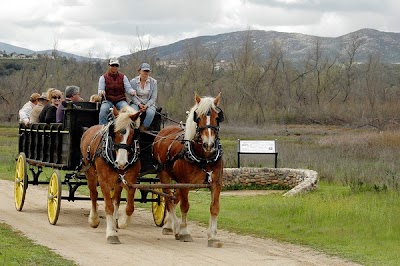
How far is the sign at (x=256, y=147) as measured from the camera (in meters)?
25.5

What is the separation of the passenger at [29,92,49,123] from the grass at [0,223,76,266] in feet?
17.7

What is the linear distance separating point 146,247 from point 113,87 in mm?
3482

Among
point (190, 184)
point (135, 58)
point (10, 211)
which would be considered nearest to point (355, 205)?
point (190, 184)

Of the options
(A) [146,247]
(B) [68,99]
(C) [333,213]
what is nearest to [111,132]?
(A) [146,247]

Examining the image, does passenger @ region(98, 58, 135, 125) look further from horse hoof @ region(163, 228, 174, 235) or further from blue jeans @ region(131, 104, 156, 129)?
horse hoof @ region(163, 228, 174, 235)

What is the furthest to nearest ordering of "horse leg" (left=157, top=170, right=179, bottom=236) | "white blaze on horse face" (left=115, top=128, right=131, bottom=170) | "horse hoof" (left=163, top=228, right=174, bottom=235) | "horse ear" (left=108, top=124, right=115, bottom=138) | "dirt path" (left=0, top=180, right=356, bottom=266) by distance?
"horse hoof" (left=163, top=228, right=174, bottom=235)
"horse leg" (left=157, top=170, right=179, bottom=236)
"horse ear" (left=108, top=124, right=115, bottom=138)
"white blaze on horse face" (left=115, top=128, right=131, bottom=170)
"dirt path" (left=0, top=180, right=356, bottom=266)

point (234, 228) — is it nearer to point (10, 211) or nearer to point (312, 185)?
point (10, 211)

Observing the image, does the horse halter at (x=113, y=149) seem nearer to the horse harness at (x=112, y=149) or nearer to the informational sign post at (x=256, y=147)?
the horse harness at (x=112, y=149)

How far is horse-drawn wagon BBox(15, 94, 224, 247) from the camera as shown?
12.5m

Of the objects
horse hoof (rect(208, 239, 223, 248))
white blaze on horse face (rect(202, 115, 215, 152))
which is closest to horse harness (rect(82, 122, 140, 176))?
white blaze on horse face (rect(202, 115, 215, 152))

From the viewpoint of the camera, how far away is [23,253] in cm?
1123

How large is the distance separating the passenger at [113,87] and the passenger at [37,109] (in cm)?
401

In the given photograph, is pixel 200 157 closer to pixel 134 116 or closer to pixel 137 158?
pixel 137 158

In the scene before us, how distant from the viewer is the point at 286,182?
A: 2503 centimetres
